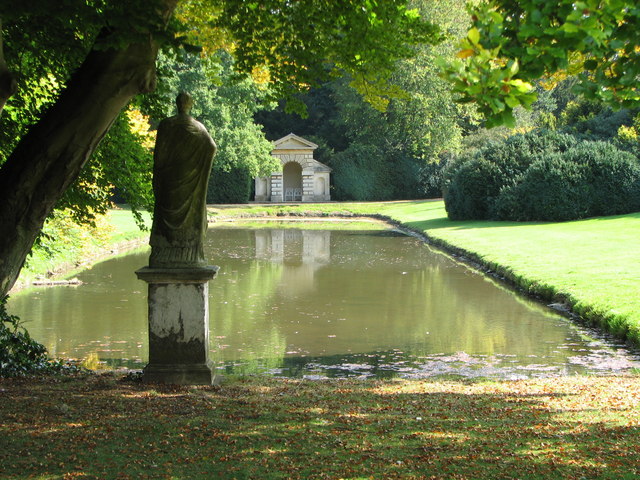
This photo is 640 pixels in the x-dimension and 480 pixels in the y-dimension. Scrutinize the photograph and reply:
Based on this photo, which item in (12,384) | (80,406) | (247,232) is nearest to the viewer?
(80,406)

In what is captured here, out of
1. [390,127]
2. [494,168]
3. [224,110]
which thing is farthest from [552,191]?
[224,110]

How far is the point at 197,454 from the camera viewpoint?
499 cm

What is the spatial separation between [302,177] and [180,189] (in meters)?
52.0

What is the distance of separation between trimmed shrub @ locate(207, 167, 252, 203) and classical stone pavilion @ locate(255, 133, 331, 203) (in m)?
3.05

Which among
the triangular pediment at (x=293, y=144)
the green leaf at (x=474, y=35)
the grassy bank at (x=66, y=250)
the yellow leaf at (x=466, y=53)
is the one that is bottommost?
the grassy bank at (x=66, y=250)

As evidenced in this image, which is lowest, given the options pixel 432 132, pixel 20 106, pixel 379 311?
pixel 379 311

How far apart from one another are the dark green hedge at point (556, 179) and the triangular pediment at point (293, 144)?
2343 centimetres

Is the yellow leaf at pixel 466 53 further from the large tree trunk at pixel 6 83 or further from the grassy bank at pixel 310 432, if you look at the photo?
the large tree trunk at pixel 6 83

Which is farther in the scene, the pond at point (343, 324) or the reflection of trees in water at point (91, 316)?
the reflection of trees in water at point (91, 316)

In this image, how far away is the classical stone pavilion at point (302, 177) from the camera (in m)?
57.8

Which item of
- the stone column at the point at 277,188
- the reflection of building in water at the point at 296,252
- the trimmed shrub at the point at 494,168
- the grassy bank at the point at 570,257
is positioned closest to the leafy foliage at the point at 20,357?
the grassy bank at the point at 570,257

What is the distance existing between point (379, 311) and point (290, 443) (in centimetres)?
928

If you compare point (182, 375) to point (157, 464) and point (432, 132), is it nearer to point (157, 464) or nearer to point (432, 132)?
point (157, 464)

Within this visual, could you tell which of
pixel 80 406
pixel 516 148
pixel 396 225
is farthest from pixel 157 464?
pixel 396 225
